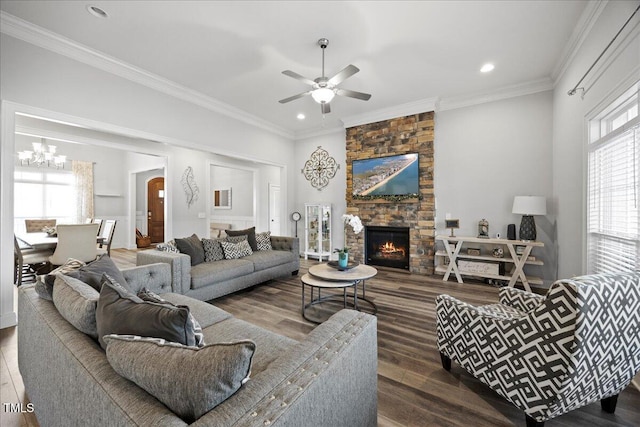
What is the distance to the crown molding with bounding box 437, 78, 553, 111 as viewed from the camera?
388 centimetres

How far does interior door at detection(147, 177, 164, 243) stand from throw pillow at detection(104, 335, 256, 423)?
883cm

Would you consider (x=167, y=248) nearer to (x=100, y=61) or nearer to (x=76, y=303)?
(x=76, y=303)

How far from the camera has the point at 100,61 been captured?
126 inches

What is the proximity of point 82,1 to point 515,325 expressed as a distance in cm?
413

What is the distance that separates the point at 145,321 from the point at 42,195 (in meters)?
8.47

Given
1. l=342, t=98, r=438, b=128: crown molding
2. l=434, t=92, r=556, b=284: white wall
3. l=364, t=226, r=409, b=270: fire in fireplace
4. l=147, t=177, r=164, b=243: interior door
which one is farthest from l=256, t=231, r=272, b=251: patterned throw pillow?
l=147, t=177, r=164, b=243: interior door

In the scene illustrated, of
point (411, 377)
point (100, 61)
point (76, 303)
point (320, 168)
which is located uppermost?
point (100, 61)

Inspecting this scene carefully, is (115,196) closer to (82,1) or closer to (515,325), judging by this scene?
(82,1)

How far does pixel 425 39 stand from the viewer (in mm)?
2939

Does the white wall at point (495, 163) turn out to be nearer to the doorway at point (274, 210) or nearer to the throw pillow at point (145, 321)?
the throw pillow at point (145, 321)

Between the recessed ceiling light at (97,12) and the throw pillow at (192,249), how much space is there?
7.97 feet

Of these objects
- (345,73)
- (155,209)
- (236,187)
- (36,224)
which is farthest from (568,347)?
(155,209)

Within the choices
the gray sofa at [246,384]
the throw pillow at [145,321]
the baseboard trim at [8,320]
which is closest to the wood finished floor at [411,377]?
the baseboard trim at [8,320]

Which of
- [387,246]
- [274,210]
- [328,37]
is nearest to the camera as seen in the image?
[328,37]
